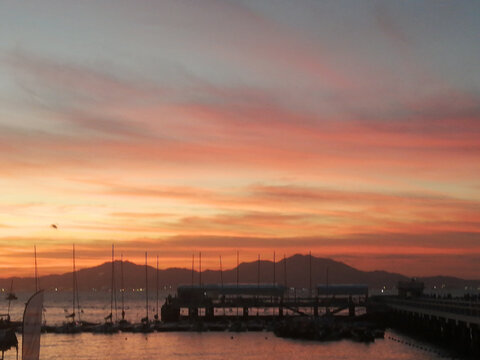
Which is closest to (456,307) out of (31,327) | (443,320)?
(443,320)

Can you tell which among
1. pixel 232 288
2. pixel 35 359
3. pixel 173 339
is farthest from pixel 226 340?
pixel 35 359

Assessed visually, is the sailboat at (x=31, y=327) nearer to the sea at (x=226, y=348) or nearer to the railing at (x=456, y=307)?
the railing at (x=456, y=307)

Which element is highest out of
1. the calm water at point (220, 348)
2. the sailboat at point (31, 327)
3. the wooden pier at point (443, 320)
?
the sailboat at point (31, 327)

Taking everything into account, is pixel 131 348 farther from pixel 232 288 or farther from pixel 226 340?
pixel 232 288

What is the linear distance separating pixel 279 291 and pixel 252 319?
30.2 meters

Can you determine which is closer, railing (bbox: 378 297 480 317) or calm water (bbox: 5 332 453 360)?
railing (bbox: 378 297 480 317)

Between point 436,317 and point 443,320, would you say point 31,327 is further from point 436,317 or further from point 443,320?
point 436,317

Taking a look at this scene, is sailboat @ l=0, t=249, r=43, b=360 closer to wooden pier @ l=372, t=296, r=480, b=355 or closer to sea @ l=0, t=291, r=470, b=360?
wooden pier @ l=372, t=296, r=480, b=355

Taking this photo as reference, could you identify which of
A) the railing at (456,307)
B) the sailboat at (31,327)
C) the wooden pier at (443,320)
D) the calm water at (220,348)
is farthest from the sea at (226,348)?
the sailboat at (31,327)

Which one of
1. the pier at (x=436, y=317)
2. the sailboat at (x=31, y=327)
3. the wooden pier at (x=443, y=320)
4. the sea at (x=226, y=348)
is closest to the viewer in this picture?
the sailboat at (x=31, y=327)

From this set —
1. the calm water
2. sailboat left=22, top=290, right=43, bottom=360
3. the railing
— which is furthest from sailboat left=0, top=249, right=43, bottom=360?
the calm water

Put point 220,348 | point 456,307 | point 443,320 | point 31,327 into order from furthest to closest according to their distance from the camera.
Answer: point 220,348 → point 443,320 → point 456,307 → point 31,327

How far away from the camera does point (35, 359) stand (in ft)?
88.4

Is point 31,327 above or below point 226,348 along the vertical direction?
above
